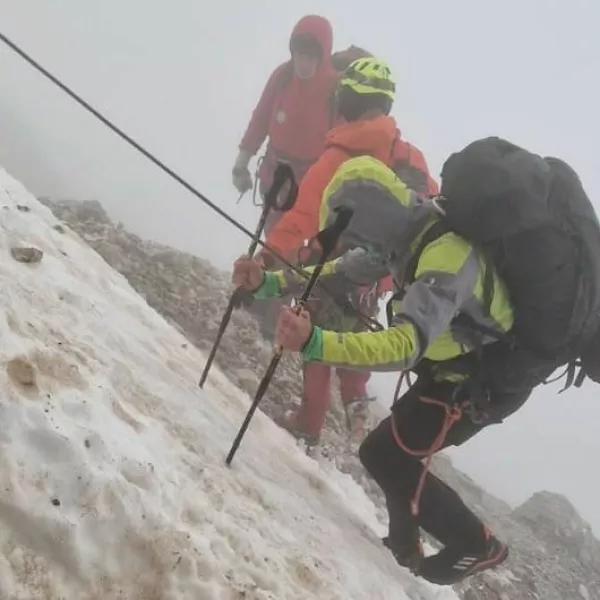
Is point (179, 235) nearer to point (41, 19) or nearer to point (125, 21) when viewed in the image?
point (41, 19)

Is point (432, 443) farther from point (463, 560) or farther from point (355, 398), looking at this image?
point (355, 398)

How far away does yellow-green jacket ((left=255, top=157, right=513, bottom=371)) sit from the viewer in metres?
4.42

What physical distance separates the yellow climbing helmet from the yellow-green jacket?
3011mm

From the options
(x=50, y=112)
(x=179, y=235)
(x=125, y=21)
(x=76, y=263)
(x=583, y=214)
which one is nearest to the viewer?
(x=583, y=214)

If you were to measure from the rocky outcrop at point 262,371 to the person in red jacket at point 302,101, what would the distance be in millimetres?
1293

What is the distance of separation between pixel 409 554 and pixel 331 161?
3.36m

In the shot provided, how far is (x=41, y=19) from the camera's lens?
76000 mm

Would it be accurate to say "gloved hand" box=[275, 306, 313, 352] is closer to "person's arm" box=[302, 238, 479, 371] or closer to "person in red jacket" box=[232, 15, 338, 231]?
"person's arm" box=[302, 238, 479, 371]

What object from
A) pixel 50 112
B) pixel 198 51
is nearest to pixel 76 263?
pixel 50 112

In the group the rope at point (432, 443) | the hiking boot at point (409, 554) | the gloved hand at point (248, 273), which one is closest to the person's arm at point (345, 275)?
the gloved hand at point (248, 273)

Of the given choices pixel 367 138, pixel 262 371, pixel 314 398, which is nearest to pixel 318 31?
pixel 367 138

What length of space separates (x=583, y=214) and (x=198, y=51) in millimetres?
106616

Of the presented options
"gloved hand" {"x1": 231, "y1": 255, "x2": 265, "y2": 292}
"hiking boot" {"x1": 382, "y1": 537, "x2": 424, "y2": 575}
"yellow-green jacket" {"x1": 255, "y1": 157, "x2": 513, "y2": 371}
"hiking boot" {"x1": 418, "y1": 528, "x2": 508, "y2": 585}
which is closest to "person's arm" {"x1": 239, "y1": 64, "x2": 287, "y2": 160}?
"gloved hand" {"x1": 231, "y1": 255, "x2": 265, "y2": 292}

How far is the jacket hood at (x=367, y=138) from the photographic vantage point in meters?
7.59
